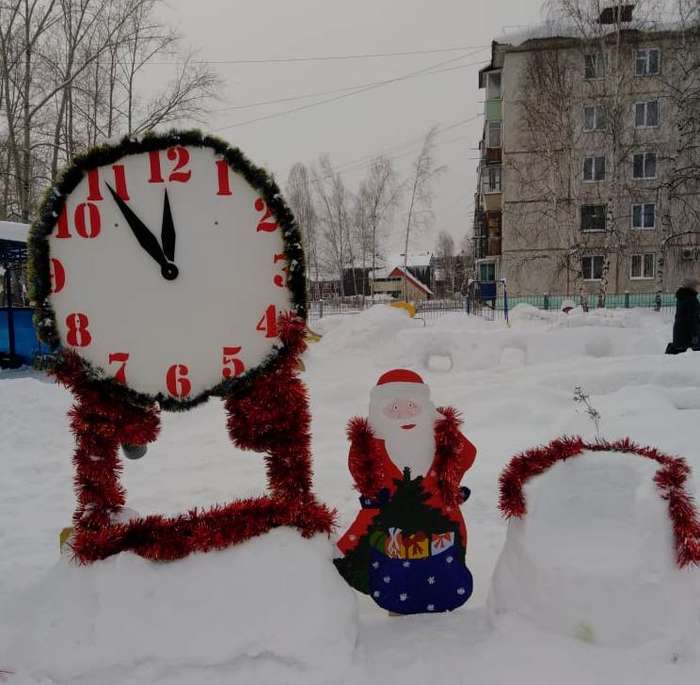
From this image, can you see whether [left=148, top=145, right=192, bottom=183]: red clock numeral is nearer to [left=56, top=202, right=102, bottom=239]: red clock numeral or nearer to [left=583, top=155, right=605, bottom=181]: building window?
[left=56, top=202, right=102, bottom=239]: red clock numeral

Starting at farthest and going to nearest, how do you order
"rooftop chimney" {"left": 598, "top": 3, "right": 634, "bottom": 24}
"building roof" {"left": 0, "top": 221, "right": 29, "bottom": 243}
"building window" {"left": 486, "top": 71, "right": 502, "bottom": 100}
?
"building window" {"left": 486, "top": 71, "right": 502, "bottom": 100}, "rooftop chimney" {"left": 598, "top": 3, "right": 634, "bottom": 24}, "building roof" {"left": 0, "top": 221, "right": 29, "bottom": 243}

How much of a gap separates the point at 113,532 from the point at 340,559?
0.97 m

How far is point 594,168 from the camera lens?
74.4ft

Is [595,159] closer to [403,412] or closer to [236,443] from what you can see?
[403,412]

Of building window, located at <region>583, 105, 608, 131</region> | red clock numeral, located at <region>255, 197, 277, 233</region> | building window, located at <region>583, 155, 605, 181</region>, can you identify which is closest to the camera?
red clock numeral, located at <region>255, 197, 277, 233</region>

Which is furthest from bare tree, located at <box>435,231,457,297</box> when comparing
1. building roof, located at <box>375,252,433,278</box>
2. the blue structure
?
the blue structure

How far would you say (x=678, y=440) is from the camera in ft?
14.8

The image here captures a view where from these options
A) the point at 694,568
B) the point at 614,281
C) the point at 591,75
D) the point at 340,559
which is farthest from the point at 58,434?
the point at 614,281

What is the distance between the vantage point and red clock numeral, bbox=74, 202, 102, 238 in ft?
7.52

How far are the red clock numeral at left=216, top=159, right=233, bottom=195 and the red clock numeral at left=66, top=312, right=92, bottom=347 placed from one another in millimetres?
780

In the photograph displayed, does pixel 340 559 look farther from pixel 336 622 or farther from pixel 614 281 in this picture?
pixel 614 281

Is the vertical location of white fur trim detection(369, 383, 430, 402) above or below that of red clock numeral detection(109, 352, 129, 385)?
below

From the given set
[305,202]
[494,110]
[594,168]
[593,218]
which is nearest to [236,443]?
[594,168]

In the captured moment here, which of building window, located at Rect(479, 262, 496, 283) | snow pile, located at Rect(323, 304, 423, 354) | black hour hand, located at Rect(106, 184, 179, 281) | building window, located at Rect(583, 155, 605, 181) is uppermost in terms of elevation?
building window, located at Rect(583, 155, 605, 181)
